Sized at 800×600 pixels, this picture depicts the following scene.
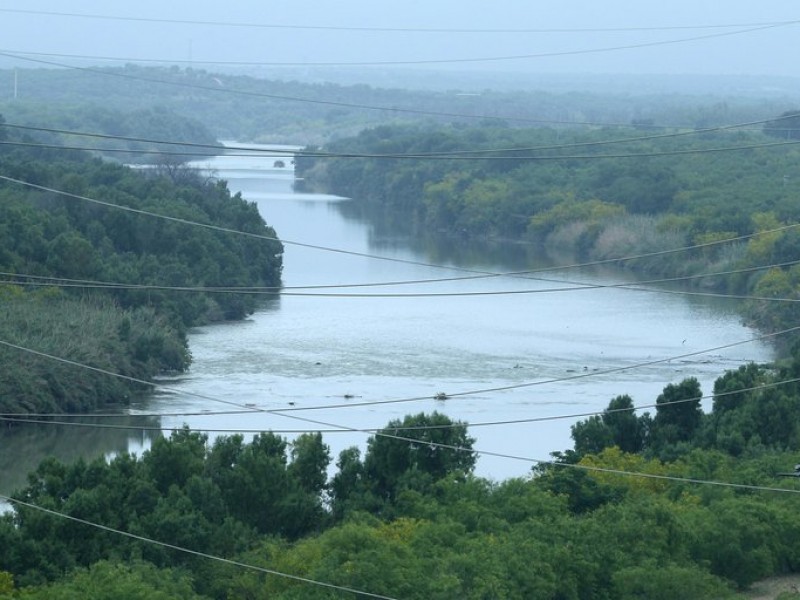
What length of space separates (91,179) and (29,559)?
21446 millimetres

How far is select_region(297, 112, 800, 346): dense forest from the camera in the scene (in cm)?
3204

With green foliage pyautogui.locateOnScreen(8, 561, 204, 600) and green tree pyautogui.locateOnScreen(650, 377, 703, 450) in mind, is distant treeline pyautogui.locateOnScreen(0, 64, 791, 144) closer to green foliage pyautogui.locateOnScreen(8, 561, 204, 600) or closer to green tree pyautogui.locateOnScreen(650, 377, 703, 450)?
green tree pyautogui.locateOnScreen(650, 377, 703, 450)

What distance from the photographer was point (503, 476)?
56.6 ft

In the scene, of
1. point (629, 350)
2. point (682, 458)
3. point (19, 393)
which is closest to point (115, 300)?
point (19, 393)

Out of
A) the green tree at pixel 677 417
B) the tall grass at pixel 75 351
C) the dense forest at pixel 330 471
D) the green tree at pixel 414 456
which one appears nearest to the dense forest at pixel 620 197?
the dense forest at pixel 330 471

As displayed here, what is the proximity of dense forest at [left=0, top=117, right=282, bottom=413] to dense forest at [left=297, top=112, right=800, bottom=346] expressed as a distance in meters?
3.05

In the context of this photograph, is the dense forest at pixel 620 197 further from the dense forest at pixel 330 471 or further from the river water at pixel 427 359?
the river water at pixel 427 359

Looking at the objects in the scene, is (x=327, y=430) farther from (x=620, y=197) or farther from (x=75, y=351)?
(x=620, y=197)

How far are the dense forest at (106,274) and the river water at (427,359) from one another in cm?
51

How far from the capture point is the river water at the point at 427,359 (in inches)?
762

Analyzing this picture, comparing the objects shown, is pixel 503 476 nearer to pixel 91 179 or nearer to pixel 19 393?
pixel 19 393

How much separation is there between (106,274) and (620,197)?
60.5 ft

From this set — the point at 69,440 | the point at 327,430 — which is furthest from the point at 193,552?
the point at 69,440

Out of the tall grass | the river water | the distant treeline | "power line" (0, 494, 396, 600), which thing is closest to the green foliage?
"power line" (0, 494, 396, 600)
